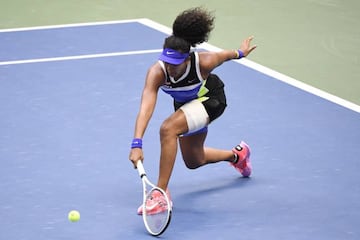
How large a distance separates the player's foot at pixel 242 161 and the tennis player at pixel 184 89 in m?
0.46

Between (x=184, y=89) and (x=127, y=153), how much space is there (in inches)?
55.8

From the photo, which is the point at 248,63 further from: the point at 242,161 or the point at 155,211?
the point at 155,211

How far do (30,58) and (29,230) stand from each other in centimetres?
447

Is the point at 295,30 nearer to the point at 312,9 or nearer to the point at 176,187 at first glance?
the point at 312,9

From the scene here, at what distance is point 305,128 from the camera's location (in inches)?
363

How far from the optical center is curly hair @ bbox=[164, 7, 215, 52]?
23.7 ft

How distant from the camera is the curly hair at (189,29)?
722 cm

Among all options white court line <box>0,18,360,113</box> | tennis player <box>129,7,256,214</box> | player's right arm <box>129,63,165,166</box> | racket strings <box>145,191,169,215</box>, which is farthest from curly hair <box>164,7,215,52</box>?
white court line <box>0,18,360,113</box>

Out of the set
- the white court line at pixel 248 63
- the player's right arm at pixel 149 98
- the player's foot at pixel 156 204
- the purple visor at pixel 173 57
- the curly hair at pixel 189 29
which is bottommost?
the white court line at pixel 248 63

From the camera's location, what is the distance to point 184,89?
7.43 metres

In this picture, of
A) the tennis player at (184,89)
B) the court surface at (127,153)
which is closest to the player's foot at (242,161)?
the court surface at (127,153)

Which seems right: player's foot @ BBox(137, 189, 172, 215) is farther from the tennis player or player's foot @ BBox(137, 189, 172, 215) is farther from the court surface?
the court surface

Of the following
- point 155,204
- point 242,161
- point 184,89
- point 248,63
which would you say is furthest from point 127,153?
point 248,63

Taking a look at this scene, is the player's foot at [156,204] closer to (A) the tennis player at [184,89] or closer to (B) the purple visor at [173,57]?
(A) the tennis player at [184,89]
